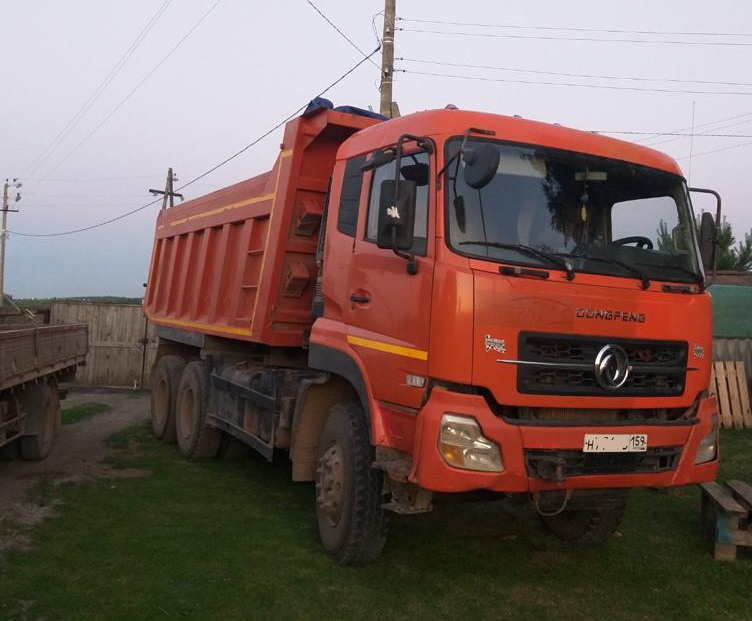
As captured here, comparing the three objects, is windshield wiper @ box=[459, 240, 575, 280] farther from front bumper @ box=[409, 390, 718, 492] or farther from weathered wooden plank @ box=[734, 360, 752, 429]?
weathered wooden plank @ box=[734, 360, 752, 429]

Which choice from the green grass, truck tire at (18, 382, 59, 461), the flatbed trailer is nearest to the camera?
the flatbed trailer

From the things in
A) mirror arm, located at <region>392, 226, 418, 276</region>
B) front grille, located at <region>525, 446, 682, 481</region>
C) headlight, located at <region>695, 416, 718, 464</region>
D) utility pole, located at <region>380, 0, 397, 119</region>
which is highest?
utility pole, located at <region>380, 0, 397, 119</region>

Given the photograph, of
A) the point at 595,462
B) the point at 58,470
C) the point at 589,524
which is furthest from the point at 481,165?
the point at 58,470

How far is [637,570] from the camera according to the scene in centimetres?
532

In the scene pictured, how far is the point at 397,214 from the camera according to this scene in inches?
167

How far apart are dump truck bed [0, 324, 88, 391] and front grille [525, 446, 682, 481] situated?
4934 millimetres

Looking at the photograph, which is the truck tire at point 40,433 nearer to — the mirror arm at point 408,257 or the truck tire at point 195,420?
the truck tire at point 195,420

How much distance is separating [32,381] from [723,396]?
981cm

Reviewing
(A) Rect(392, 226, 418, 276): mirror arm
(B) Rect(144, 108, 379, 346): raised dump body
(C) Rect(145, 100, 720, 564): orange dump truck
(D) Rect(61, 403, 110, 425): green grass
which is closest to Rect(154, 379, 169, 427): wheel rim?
(B) Rect(144, 108, 379, 346): raised dump body

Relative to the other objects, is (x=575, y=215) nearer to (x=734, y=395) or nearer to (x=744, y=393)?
(x=734, y=395)

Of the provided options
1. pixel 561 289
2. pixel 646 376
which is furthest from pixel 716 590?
pixel 561 289

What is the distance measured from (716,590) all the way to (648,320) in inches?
78.8

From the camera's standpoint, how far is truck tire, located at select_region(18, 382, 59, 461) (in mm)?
8227

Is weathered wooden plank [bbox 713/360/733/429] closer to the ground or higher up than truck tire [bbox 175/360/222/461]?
higher up
